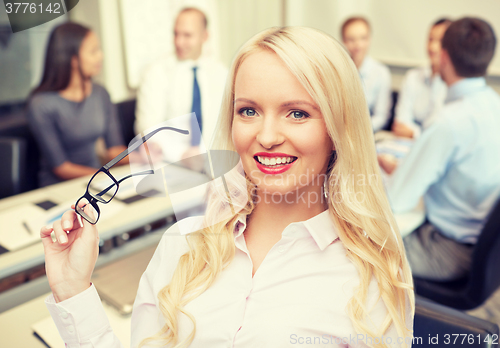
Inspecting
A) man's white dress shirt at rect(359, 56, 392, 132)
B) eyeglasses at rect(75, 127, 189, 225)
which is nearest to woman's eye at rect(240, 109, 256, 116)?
eyeglasses at rect(75, 127, 189, 225)

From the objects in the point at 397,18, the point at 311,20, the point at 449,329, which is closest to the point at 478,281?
the point at 449,329

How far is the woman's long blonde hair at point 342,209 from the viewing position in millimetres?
625

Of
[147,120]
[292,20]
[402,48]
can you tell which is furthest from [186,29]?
[402,48]

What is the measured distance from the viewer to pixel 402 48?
12.2ft

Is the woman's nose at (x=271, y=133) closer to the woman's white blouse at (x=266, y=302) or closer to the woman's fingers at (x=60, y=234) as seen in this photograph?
the woman's white blouse at (x=266, y=302)

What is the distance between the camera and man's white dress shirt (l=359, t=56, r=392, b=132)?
326 cm

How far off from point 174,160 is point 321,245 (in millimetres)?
319

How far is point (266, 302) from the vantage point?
70 centimetres

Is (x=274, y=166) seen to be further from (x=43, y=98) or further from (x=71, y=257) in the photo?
(x=43, y=98)

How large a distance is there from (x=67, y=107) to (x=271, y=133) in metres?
2.00

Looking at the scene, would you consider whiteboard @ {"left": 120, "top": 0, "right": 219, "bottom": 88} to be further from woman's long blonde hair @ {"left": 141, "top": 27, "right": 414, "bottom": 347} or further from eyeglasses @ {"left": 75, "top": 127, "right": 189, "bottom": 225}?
eyeglasses @ {"left": 75, "top": 127, "right": 189, "bottom": 225}

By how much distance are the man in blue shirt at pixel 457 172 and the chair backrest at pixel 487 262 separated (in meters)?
0.10

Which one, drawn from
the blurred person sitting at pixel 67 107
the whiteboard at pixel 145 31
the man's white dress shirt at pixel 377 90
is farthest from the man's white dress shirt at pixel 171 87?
the man's white dress shirt at pixel 377 90

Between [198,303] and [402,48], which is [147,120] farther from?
[402,48]
